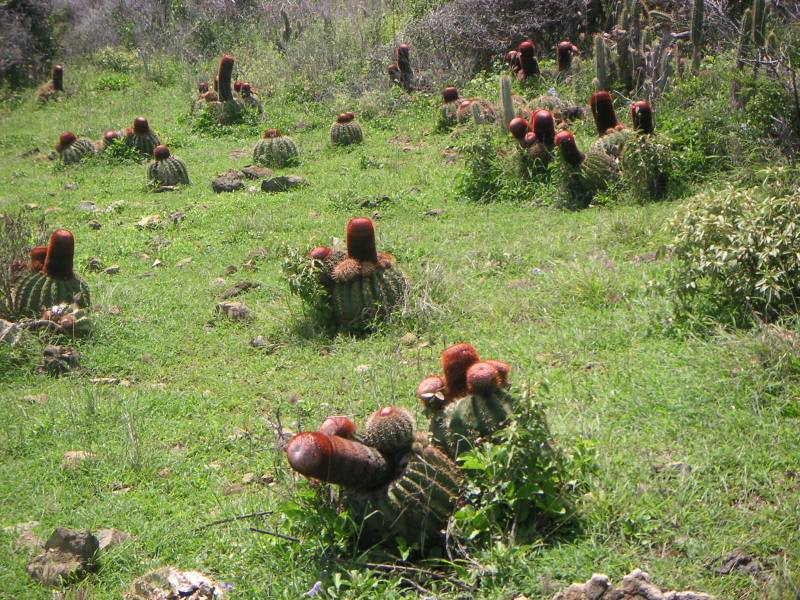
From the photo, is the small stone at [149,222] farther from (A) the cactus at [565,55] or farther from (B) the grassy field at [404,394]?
(A) the cactus at [565,55]

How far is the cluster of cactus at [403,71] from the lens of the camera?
16.8m

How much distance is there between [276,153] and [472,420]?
10182 millimetres

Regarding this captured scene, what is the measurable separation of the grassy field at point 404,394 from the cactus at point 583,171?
347 mm

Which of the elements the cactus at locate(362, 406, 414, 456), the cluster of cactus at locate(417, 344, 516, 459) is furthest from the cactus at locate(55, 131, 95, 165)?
the cactus at locate(362, 406, 414, 456)

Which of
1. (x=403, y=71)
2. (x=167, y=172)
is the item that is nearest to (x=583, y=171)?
(x=167, y=172)

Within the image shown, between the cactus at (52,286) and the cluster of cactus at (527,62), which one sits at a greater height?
the cluster of cactus at (527,62)

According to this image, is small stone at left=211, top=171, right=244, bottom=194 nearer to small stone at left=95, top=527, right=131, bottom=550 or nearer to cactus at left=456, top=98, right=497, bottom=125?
cactus at left=456, top=98, right=497, bottom=125

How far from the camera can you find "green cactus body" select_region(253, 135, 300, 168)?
1377 cm

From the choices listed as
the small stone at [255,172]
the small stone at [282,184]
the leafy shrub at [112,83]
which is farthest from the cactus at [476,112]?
the leafy shrub at [112,83]

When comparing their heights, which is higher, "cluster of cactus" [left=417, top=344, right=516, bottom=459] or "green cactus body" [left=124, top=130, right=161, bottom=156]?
"cluster of cactus" [left=417, top=344, right=516, bottom=459]

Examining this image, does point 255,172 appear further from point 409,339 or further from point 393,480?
point 393,480

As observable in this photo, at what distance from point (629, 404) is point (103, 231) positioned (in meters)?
8.23

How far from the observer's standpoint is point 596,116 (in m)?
10.3

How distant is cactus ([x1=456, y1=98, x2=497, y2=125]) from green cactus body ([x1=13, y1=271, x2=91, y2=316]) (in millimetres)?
6831
